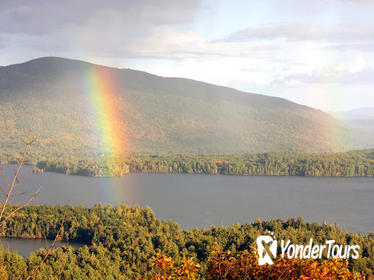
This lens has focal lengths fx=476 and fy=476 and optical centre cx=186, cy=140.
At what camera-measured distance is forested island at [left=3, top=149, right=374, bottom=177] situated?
79625mm

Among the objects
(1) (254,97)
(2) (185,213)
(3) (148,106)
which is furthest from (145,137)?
(2) (185,213)

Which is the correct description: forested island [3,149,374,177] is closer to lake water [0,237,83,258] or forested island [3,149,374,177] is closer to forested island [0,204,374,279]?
forested island [0,204,374,279]

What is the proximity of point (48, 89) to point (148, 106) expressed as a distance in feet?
98.0

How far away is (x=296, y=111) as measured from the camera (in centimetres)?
15800

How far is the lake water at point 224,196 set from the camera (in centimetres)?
4534

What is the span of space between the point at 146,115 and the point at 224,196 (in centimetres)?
8619

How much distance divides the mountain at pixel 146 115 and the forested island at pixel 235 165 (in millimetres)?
22175

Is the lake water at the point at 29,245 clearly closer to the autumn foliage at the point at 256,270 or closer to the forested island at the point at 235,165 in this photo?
the autumn foliage at the point at 256,270

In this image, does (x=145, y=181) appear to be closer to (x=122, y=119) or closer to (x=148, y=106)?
(x=122, y=119)

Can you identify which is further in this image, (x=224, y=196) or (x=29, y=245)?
(x=224, y=196)

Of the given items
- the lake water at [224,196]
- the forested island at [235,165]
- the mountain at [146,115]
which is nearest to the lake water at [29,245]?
the lake water at [224,196]

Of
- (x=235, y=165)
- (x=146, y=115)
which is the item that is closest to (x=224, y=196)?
(x=235, y=165)

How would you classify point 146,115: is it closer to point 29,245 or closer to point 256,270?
point 29,245

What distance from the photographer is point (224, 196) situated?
184 ft
